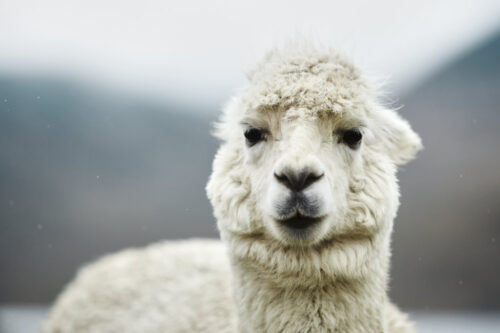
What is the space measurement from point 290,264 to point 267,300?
8.2 inches

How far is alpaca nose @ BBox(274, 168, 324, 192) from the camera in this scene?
1.76 m

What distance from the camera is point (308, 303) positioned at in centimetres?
196

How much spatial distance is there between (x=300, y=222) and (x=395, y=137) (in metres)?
0.86

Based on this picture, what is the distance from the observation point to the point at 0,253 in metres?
4.04

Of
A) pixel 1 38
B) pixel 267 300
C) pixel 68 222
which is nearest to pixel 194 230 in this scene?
pixel 68 222

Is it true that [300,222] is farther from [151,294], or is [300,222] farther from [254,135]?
[151,294]

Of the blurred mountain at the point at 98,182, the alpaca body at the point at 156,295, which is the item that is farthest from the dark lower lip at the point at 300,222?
the blurred mountain at the point at 98,182

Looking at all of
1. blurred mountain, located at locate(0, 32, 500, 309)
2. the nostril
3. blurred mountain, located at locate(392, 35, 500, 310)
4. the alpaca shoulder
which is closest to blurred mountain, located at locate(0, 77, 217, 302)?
blurred mountain, located at locate(0, 32, 500, 309)

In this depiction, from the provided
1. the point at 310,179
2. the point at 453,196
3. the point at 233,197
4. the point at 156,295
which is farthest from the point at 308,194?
the point at 453,196

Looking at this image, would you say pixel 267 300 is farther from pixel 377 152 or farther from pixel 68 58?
pixel 68 58

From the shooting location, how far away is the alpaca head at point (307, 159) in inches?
72.7

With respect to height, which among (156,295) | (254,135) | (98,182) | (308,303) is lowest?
(308,303)

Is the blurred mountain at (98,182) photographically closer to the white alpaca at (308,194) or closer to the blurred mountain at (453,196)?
the blurred mountain at (453,196)

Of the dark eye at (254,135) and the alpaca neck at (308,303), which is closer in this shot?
the alpaca neck at (308,303)
